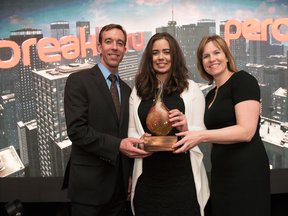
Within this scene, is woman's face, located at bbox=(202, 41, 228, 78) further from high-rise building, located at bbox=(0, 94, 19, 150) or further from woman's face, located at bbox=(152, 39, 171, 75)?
high-rise building, located at bbox=(0, 94, 19, 150)

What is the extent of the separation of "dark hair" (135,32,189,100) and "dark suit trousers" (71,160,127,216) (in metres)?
0.56

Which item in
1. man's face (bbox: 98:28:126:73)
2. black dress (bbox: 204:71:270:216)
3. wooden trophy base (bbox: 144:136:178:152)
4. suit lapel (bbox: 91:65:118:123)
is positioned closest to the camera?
wooden trophy base (bbox: 144:136:178:152)

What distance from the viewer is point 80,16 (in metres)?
3.16

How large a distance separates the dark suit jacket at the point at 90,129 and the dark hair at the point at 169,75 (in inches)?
9.3

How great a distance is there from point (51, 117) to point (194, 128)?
2588mm

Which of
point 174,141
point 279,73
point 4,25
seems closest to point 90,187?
point 174,141

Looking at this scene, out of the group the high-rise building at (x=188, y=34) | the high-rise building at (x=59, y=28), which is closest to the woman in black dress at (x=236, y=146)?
the high-rise building at (x=188, y=34)

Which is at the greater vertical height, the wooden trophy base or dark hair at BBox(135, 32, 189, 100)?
dark hair at BBox(135, 32, 189, 100)

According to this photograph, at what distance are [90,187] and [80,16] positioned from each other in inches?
107

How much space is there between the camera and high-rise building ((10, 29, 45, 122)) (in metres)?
3.14

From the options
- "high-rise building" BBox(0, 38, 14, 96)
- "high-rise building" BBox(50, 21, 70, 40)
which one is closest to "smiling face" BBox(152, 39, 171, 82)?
"high-rise building" BBox(50, 21, 70, 40)

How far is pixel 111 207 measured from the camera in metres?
1.49

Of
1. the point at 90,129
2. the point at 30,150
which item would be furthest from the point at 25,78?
the point at 90,129

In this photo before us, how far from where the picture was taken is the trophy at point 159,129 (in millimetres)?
1111
